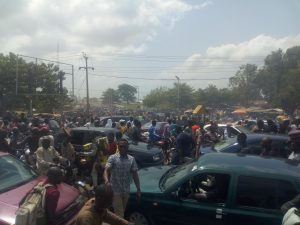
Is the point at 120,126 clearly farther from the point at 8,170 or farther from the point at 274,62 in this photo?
the point at 274,62

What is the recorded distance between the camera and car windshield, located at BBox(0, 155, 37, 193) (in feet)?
18.8

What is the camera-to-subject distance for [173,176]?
6.37 m

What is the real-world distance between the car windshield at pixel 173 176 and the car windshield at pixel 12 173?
2.13 meters

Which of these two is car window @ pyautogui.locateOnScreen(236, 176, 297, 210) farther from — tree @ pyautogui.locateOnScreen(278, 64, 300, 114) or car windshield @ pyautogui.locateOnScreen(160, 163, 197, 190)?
tree @ pyautogui.locateOnScreen(278, 64, 300, 114)

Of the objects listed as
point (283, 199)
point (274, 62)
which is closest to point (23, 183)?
point (283, 199)

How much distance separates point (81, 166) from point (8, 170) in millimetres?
3828

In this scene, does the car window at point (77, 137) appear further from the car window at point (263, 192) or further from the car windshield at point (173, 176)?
the car window at point (263, 192)

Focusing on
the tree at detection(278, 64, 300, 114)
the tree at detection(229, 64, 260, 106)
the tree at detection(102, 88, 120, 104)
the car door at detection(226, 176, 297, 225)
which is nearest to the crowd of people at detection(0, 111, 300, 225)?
the car door at detection(226, 176, 297, 225)

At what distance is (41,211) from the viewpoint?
4301 millimetres

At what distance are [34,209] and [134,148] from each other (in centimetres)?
752

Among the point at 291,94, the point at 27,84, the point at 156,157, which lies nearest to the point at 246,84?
the point at 291,94

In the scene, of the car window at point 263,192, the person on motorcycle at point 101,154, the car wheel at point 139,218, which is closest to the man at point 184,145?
the person on motorcycle at point 101,154

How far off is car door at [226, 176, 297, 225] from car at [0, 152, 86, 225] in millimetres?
2171

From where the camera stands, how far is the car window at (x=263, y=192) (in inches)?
208
